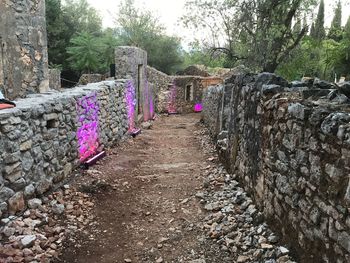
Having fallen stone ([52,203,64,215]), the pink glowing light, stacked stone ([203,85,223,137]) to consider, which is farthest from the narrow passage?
the pink glowing light

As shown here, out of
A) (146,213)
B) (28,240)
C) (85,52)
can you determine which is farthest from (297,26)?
(85,52)

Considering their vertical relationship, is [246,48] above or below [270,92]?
above

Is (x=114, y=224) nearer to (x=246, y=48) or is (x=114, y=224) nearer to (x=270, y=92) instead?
(x=270, y=92)

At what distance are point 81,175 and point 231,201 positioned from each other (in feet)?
9.20

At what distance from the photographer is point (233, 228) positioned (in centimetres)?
424

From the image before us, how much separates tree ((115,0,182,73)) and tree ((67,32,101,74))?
512 cm

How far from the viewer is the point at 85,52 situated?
979 inches

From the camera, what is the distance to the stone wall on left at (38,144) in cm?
422

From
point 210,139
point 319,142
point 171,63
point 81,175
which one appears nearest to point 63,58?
point 171,63

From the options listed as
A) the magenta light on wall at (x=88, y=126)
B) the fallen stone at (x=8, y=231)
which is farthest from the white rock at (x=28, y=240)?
the magenta light on wall at (x=88, y=126)

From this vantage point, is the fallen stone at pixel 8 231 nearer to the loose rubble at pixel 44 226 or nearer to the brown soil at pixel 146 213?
the loose rubble at pixel 44 226

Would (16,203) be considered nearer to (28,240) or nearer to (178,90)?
(28,240)

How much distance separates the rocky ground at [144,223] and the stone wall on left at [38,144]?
23cm

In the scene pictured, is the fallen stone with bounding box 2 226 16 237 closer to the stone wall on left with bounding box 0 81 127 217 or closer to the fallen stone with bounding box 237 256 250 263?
the stone wall on left with bounding box 0 81 127 217
